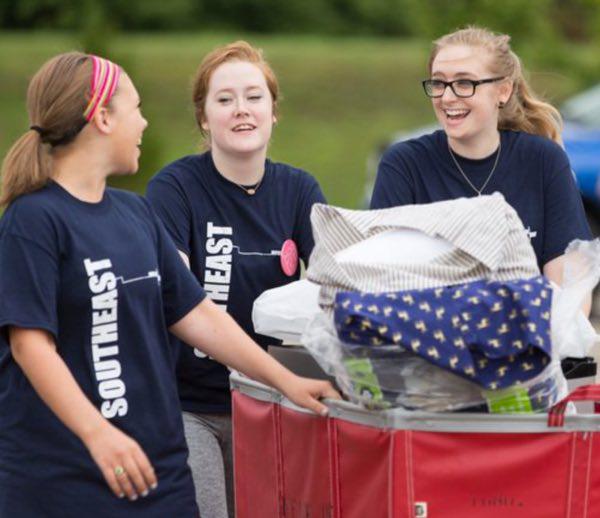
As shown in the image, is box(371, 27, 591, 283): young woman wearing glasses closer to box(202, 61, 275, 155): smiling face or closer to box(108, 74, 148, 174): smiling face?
box(202, 61, 275, 155): smiling face

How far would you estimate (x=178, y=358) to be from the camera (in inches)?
174

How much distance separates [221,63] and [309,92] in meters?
23.5

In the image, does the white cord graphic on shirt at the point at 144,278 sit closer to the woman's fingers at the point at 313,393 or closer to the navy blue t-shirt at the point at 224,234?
the woman's fingers at the point at 313,393

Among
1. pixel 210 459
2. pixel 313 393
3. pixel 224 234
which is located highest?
pixel 224 234

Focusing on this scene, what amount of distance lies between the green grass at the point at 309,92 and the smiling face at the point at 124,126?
16899mm

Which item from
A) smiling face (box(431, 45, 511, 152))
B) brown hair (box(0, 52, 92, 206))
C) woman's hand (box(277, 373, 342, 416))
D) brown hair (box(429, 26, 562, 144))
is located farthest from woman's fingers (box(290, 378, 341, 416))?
brown hair (box(429, 26, 562, 144))

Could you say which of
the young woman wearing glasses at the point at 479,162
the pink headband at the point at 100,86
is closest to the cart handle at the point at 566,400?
the young woman wearing glasses at the point at 479,162

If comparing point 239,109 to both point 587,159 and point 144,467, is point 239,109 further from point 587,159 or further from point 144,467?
point 587,159

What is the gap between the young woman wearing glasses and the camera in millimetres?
4219

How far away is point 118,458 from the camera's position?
315cm

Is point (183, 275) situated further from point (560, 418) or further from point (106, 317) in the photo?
point (560, 418)

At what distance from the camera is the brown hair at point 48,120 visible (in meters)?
3.35

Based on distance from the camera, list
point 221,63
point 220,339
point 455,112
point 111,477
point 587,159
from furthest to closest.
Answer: point 587,159 → point 221,63 → point 455,112 → point 220,339 → point 111,477

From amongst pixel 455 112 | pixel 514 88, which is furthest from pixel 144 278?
pixel 514 88
